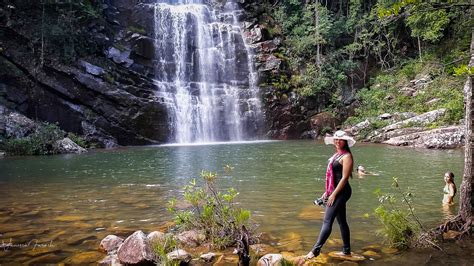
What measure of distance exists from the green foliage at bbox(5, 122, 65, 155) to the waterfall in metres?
8.44

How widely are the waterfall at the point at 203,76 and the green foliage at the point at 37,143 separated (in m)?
8.44

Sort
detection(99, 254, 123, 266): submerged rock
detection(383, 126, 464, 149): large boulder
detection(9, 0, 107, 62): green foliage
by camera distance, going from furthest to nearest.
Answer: detection(9, 0, 107, 62): green foliage
detection(383, 126, 464, 149): large boulder
detection(99, 254, 123, 266): submerged rock

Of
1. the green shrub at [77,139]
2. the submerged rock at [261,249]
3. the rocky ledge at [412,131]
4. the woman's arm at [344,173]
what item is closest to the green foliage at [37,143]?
the green shrub at [77,139]

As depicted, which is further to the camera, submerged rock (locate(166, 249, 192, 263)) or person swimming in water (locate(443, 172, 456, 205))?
person swimming in water (locate(443, 172, 456, 205))

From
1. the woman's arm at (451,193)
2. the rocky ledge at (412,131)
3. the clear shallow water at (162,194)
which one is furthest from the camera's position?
the rocky ledge at (412,131)

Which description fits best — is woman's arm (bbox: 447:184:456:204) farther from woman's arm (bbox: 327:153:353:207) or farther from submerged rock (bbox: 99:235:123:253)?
submerged rock (bbox: 99:235:123:253)

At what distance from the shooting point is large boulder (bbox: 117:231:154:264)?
486 centimetres

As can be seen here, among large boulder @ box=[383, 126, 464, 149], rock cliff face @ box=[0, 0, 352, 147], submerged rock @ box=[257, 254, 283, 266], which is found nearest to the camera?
submerged rock @ box=[257, 254, 283, 266]

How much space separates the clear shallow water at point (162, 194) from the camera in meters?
6.50

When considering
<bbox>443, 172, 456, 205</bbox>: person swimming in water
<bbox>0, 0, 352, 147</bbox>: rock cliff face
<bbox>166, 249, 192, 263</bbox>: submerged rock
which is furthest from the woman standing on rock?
<bbox>0, 0, 352, 147</bbox>: rock cliff face

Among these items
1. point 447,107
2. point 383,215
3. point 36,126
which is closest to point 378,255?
point 383,215

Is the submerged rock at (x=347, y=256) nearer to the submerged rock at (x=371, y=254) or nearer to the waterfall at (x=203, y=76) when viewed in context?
the submerged rock at (x=371, y=254)

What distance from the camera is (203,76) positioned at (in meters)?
32.3

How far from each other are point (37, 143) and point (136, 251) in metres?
20.2
